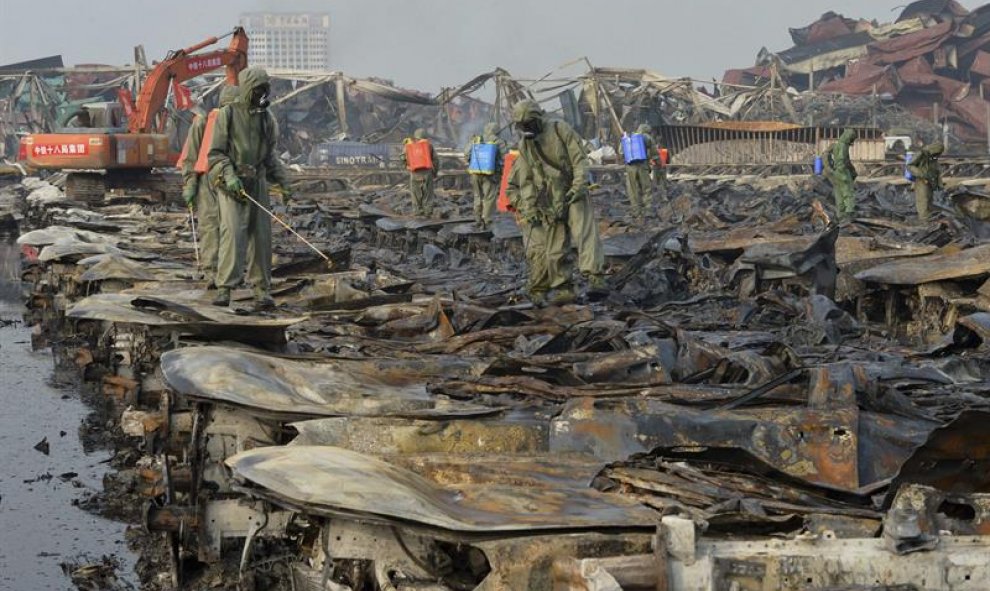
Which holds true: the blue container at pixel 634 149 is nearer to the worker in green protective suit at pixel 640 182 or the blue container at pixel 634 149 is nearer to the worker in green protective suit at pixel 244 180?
the worker in green protective suit at pixel 640 182

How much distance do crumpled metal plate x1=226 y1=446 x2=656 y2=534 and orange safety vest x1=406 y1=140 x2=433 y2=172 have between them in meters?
19.4

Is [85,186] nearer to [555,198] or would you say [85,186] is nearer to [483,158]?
[483,158]

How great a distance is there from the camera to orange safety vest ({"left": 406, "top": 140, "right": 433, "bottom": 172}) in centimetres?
2425

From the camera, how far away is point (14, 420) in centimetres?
999

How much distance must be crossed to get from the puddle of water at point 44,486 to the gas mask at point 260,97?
253 cm

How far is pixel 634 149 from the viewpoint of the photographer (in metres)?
25.0

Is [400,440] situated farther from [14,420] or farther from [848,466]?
[14,420]

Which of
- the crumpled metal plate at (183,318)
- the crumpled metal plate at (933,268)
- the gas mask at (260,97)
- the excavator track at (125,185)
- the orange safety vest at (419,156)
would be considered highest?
the gas mask at (260,97)

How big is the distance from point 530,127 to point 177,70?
1670 cm

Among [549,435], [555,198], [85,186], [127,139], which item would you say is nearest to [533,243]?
[555,198]

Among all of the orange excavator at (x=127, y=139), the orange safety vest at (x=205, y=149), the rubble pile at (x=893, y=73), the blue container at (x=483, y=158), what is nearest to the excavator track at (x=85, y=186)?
the orange excavator at (x=127, y=139)

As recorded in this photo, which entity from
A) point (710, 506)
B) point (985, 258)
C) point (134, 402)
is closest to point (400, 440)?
point (710, 506)

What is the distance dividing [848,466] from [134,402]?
15.0 ft

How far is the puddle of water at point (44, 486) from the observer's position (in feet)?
21.4
